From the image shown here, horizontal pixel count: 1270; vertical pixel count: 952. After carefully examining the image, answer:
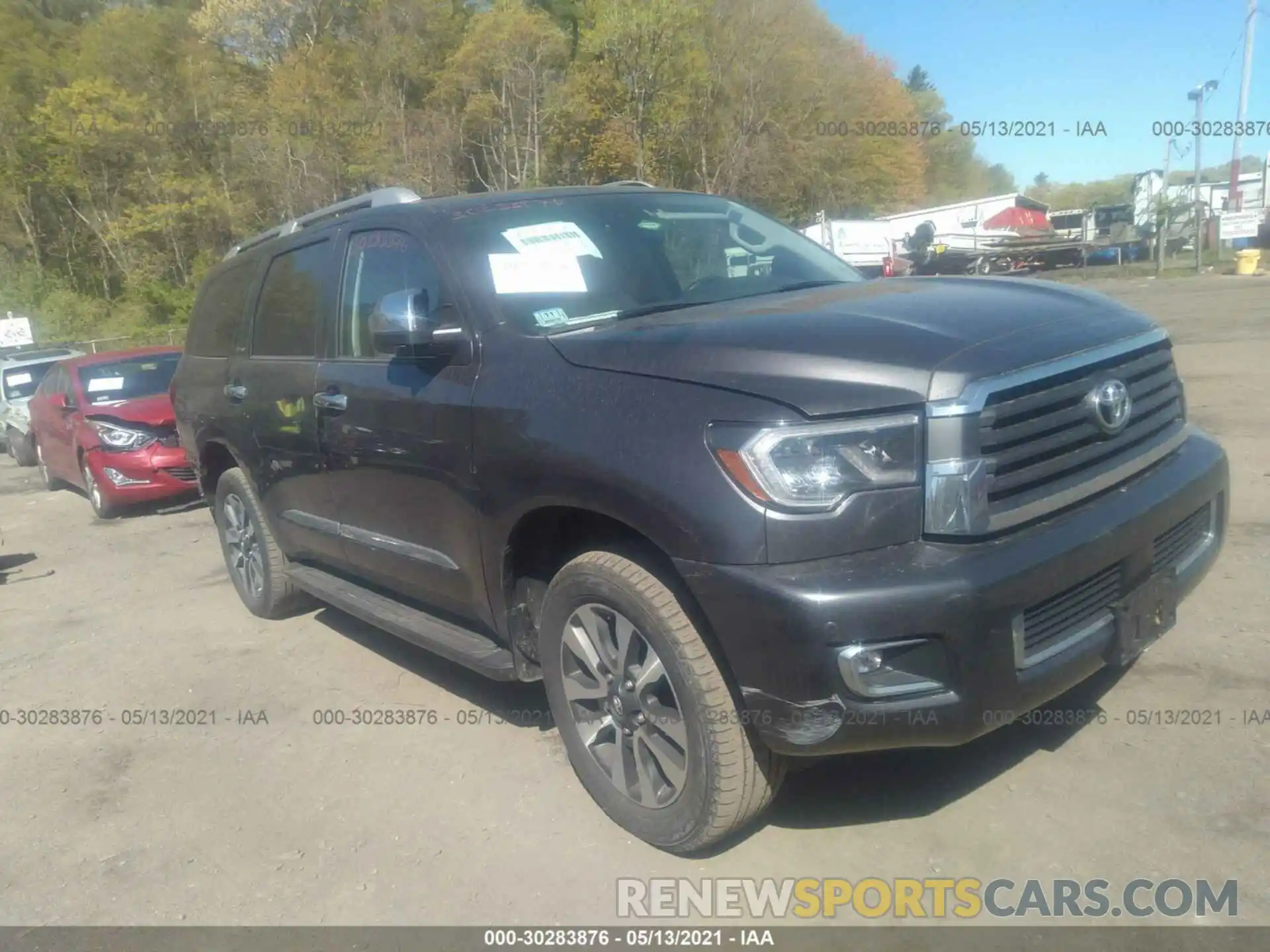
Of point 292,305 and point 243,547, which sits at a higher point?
point 292,305

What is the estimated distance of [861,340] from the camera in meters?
2.70

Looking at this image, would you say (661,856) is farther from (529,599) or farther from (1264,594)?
(1264,594)

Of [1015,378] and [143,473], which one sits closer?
[1015,378]

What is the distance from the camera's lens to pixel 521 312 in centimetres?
342

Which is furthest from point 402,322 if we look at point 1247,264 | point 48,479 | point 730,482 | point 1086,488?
point 1247,264

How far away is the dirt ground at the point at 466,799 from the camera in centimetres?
294

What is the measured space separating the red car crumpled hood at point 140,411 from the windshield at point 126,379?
7.0 inches

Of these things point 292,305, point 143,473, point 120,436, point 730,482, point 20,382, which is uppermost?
point 292,305

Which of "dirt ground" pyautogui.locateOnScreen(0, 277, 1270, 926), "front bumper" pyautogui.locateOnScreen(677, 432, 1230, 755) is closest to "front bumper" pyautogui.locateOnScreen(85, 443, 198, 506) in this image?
"dirt ground" pyautogui.locateOnScreen(0, 277, 1270, 926)

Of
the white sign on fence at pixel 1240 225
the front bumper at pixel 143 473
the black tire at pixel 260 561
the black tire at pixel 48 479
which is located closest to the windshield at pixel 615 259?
the black tire at pixel 260 561

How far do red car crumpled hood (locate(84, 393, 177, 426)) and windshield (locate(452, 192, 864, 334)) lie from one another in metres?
6.83

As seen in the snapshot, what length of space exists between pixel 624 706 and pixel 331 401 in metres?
1.91

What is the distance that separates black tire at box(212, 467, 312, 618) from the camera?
5355mm

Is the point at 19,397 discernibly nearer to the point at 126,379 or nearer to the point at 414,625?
the point at 126,379
